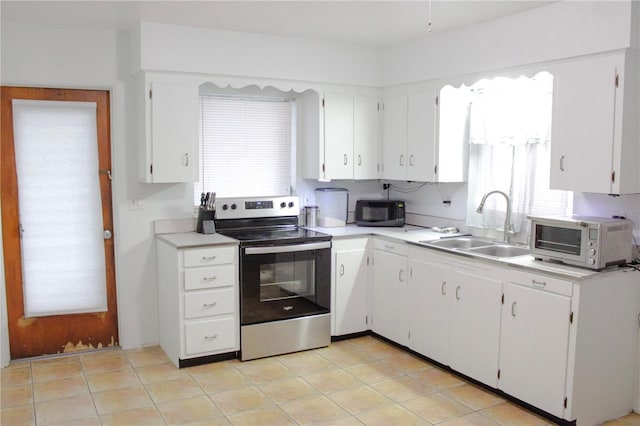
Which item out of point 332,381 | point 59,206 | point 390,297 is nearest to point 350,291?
point 390,297

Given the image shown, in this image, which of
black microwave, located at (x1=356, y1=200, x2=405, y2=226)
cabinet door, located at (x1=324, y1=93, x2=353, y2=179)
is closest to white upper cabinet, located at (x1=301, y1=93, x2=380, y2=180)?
cabinet door, located at (x1=324, y1=93, x2=353, y2=179)

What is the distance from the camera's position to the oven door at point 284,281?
4.15m

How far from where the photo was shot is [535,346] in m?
3.26

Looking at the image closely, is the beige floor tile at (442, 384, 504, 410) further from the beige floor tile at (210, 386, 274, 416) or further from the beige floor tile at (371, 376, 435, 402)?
the beige floor tile at (210, 386, 274, 416)

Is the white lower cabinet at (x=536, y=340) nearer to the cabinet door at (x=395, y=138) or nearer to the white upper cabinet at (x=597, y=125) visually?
the white upper cabinet at (x=597, y=125)

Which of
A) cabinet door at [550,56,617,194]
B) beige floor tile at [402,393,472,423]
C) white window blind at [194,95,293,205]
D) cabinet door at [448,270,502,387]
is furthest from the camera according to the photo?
white window blind at [194,95,293,205]

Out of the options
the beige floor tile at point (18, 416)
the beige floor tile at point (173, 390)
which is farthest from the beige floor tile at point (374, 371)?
the beige floor tile at point (18, 416)

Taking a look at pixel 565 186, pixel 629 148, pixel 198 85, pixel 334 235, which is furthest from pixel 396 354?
pixel 198 85

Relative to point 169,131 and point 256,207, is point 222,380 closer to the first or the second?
point 256,207

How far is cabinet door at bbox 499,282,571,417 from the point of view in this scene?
3.12 meters

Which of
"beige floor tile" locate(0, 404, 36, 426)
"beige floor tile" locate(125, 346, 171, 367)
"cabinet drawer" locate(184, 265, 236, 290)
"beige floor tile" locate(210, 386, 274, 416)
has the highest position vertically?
"cabinet drawer" locate(184, 265, 236, 290)

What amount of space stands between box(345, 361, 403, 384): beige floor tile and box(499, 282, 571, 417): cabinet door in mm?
772

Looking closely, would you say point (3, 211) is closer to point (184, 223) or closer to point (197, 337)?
point (184, 223)

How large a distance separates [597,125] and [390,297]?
1987 millimetres
